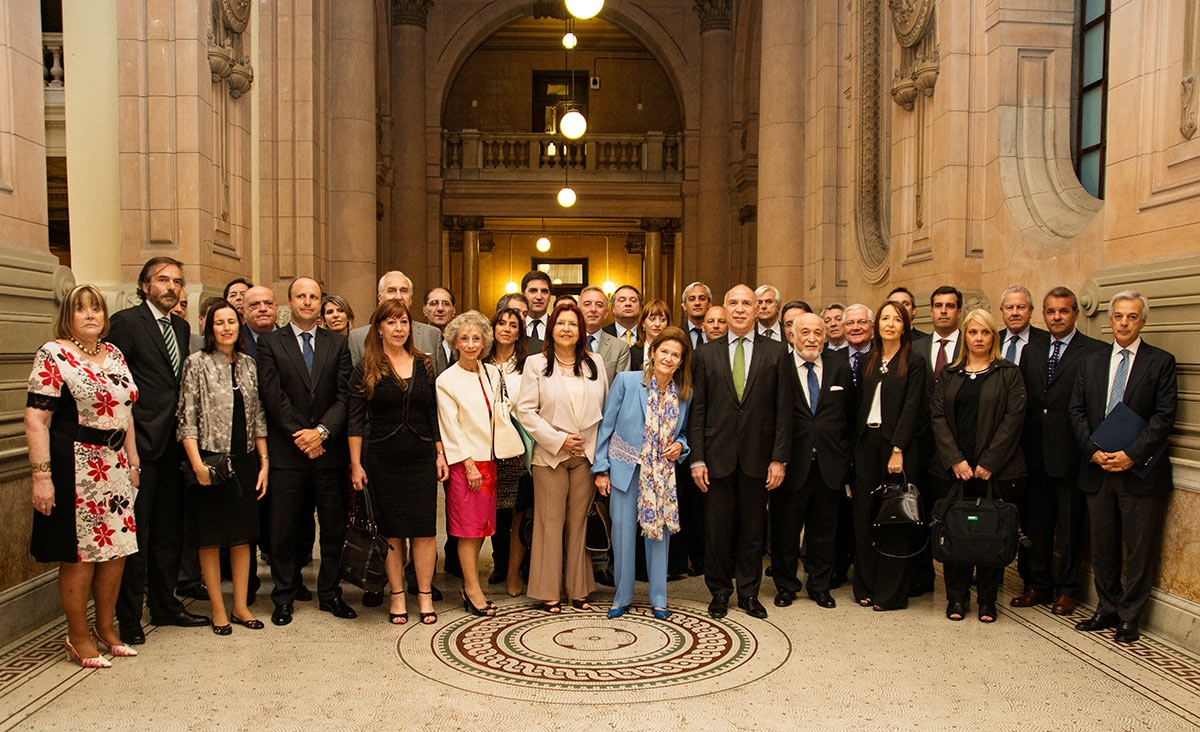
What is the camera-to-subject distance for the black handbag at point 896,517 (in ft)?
17.6

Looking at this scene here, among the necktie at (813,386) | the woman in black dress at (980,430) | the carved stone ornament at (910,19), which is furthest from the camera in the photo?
the carved stone ornament at (910,19)

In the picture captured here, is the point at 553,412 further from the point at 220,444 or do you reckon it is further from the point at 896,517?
the point at 896,517

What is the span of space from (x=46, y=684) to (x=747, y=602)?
3613 millimetres

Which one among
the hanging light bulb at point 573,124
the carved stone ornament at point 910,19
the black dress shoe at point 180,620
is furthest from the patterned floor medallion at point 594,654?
the hanging light bulb at point 573,124

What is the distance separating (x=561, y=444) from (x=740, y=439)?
3.43ft

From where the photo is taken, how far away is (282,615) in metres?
5.23

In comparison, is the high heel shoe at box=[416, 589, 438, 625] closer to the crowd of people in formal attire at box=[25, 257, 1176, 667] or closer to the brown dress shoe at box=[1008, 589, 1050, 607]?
the crowd of people in formal attire at box=[25, 257, 1176, 667]

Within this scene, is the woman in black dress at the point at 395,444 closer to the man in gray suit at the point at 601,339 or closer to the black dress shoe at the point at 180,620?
the black dress shoe at the point at 180,620

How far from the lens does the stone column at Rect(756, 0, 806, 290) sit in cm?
1090

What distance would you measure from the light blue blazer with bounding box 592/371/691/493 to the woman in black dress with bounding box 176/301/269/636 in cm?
196

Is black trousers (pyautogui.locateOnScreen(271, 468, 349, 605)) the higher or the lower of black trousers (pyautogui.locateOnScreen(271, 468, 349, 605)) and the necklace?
the lower

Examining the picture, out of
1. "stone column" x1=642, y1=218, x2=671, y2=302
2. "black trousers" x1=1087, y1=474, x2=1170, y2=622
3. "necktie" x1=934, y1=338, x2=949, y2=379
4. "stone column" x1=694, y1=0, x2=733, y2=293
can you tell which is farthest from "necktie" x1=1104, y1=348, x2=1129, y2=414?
"stone column" x1=642, y1=218, x2=671, y2=302

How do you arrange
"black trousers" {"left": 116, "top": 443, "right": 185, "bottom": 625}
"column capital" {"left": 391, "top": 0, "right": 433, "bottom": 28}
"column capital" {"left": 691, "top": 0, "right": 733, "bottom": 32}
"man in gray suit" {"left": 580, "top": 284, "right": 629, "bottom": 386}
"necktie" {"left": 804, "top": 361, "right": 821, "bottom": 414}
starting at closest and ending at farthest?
"black trousers" {"left": 116, "top": 443, "right": 185, "bottom": 625}, "necktie" {"left": 804, "top": 361, "right": 821, "bottom": 414}, "man in gray suit" {"left": 580, "top": 284, "right": 629, "bottom": 386}, "column capital" {"left": 391, "top": 0, "right": 433, "bottom": 28}, "column capital" {"left": 691, "top": 0, "right": 733, "bottom": 32}

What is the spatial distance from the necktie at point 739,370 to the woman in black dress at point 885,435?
830mm
